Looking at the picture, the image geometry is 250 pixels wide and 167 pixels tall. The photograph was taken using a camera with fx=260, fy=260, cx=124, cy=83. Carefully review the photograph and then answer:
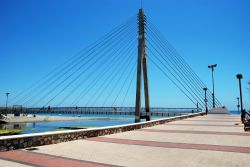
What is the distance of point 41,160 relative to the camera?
286 inches

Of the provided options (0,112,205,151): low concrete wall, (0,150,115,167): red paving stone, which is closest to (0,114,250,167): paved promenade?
(0,150,115,167): red paving stone

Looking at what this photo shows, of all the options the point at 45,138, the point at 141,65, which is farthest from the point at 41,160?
the point at 141,65

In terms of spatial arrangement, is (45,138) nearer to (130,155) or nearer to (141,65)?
(130,155)

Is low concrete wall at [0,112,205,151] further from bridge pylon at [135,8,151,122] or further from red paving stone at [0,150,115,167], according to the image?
bridge pylon at [135,8,151,122]

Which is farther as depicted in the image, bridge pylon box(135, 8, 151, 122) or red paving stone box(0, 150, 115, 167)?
bridge pylon box(135, 8, 151, 122)

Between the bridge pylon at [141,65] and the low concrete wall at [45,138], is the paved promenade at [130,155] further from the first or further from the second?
the bridge pylon at [141,65]

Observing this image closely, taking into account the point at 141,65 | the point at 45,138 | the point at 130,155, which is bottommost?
the point at 130,155

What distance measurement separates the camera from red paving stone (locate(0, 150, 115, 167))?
6801 mm

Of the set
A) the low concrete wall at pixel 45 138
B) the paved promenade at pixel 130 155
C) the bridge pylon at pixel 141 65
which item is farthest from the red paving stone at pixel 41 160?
the bridge pylon at pixel 141 65

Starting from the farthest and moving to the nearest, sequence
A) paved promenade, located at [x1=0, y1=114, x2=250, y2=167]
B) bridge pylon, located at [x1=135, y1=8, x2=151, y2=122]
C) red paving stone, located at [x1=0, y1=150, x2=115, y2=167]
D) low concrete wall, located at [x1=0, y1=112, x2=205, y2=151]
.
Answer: bridge pylon, located at [x1=135, y1=8, x2=151, y2=122] → low concrete wall, located at [x1=0, y1=112, x2=205, y2=151] → paved promenade, located at [x1=0, y1=114, x2=250, y2=167] → red paving stone, located at [x1=0, y1=150, x2=115, y2=167]

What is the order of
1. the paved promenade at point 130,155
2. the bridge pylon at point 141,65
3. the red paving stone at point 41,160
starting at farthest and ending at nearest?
the bridge pylon at point 141,65 → the paved promenade at point 130,155 → the red paving stone at point 41,160

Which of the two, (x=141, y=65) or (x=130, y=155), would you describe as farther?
(x=141, y=65)

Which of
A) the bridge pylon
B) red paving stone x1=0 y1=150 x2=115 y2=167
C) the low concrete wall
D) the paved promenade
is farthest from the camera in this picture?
the bridge pylon

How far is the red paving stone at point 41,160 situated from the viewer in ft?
22.3
